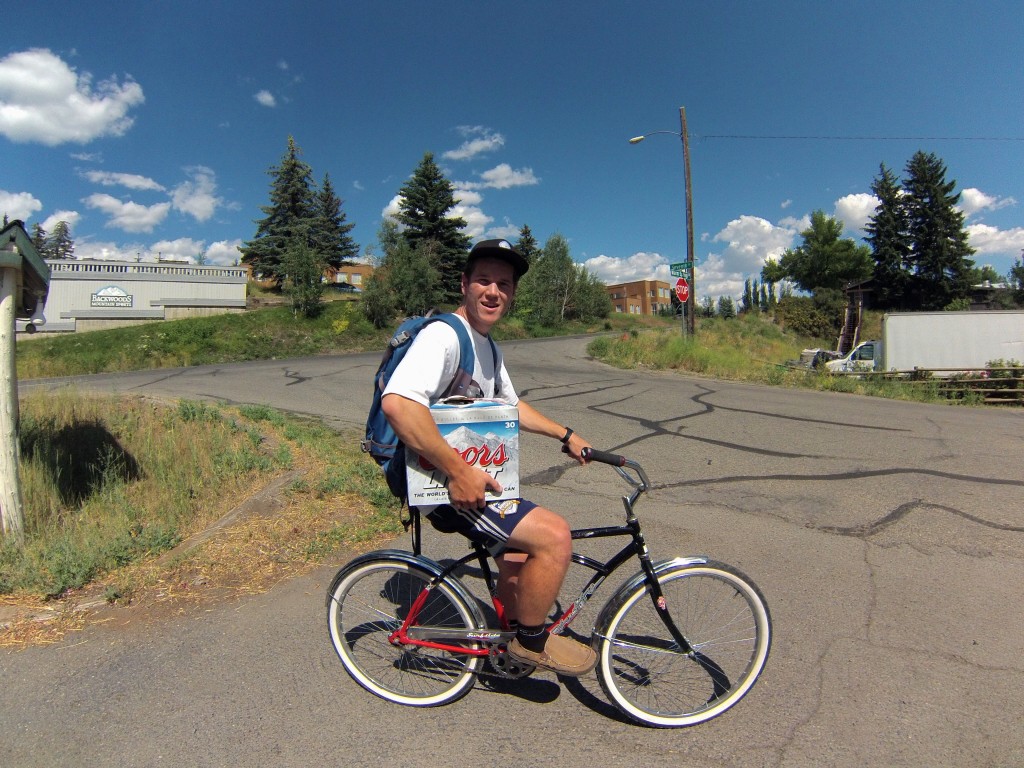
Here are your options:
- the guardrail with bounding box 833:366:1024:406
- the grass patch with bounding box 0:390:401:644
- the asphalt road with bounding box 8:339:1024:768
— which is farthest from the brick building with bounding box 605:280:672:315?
the asphalt road with bounding box 8:339:1024:768

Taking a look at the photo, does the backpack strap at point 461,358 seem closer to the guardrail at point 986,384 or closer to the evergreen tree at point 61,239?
the guardrail at point 986,384

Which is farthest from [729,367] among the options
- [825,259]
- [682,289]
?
[825,259]

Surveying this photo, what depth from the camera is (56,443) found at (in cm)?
679

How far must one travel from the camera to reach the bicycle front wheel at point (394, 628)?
2.65m

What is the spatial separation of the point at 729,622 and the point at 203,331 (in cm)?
2898

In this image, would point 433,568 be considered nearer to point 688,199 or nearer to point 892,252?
point 688,199

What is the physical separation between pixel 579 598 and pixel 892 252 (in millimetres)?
56583

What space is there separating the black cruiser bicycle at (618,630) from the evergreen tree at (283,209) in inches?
1649

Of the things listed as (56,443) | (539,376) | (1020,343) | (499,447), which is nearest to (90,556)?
(499,447)

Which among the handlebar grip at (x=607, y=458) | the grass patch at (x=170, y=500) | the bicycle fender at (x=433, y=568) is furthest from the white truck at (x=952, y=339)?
the bicycle fender at (x=433, y=568)

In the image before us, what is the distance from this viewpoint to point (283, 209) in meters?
41.6

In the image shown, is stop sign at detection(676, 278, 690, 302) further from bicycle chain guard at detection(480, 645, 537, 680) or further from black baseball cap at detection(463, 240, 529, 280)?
bicycle chain guard at detection(480, 645, 537, 680)

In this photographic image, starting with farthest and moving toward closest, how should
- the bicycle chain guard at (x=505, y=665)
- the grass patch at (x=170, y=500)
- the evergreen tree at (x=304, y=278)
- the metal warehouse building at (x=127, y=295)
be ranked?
the evergreen tree at (x=304, y=278), the metal warehouse building at (x=127, y=295), the grass patch at (x=170, y=500), the bicycle chain guard at (x=505, y=665)

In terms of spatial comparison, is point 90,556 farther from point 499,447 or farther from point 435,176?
point 435,176
